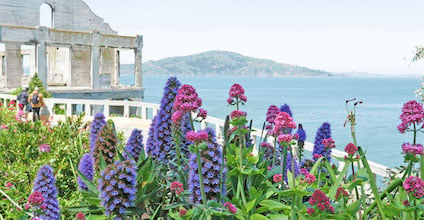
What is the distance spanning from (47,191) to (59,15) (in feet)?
114

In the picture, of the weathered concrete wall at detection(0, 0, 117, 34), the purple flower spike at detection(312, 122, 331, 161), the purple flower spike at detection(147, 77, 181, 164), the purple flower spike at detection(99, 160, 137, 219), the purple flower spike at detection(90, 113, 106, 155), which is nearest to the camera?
the purple flower spike at detection(99, 160, 137, 219)

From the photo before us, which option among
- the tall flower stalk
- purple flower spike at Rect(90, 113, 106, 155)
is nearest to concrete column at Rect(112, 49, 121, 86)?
purple flower spike at Rect(90, 113, 106, 155)

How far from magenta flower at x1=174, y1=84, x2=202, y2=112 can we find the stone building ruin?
29.7 m

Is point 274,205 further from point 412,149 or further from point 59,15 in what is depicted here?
point 59,15

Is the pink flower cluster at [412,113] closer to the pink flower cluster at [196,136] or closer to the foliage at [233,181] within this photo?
the foliage at [233,181]

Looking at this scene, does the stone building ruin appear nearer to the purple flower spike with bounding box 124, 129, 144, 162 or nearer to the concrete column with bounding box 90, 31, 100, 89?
the concrete column with bounding box 90, 31, 100, 89

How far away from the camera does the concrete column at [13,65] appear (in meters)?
30.9

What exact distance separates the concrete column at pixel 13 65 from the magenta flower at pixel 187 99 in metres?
30.7

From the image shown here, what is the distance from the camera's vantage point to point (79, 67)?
34.7 m

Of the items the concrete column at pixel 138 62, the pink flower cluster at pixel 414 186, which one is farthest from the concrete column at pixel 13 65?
the pink flower cluster at pixel 414 186

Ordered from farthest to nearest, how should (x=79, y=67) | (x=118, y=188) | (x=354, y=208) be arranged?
(x=79, y=67), (x=354, y=208), (x=118, y=188)

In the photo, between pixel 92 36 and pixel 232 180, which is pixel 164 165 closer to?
pixel 232 180

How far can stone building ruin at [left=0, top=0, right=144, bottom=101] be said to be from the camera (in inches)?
1224

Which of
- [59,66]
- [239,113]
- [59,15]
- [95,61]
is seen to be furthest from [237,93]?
[59,66]
